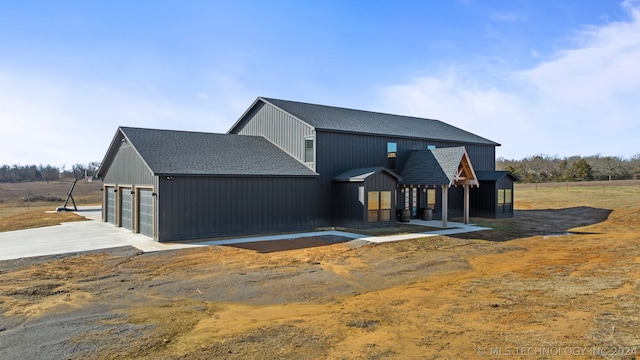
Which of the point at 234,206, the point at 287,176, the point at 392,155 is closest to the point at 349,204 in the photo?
the point at 287,176

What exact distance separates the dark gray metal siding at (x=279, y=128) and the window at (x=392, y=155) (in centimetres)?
530

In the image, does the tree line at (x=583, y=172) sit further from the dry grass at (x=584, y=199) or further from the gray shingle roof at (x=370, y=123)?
the gray shingle roof at (x=370, y=123)

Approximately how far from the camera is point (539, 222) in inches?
923

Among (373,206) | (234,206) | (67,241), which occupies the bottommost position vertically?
(67,241)

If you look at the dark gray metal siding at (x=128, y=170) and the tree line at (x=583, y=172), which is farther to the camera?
the tree line at (x=583, y=172)

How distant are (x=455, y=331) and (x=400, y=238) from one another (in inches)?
396

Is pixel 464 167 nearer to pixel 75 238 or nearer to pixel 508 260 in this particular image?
pixel 508 260

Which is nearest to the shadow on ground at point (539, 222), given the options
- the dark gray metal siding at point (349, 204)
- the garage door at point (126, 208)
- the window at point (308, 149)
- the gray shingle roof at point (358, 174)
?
the dark gray metal siding at point (349, 204)

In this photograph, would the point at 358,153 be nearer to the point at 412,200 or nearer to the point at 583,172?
the point at 412,200

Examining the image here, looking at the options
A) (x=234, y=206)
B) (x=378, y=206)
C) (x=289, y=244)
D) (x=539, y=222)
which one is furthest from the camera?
(x=539, y=222)

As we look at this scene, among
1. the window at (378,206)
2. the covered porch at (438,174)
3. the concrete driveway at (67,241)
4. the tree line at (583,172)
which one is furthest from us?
the tree line at (583,172)

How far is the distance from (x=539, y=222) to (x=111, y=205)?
24.6 metres

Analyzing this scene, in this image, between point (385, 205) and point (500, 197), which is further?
point (500, 197)

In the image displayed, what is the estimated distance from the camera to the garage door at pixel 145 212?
55.5 ft
